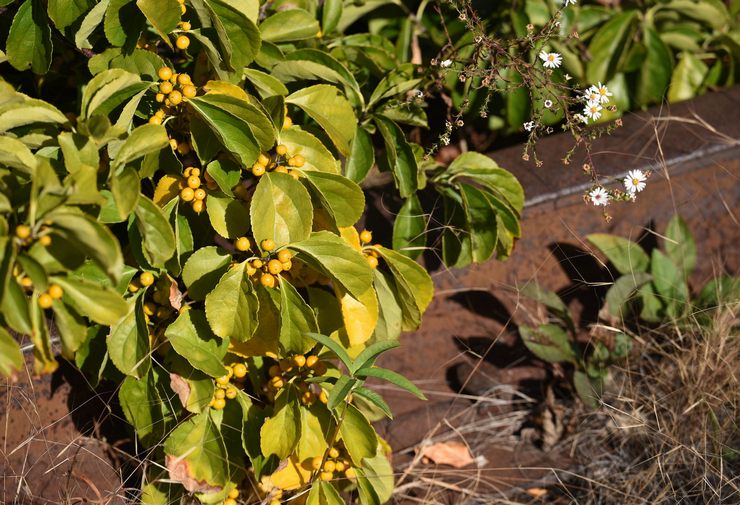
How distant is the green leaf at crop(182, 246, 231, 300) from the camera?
1409mm

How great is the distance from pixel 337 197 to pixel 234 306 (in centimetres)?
27

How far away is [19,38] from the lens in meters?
1.48

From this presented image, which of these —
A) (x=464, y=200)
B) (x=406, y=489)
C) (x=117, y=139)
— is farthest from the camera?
(x=406, y=489)

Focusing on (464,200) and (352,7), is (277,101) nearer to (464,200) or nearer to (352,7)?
(464,200)

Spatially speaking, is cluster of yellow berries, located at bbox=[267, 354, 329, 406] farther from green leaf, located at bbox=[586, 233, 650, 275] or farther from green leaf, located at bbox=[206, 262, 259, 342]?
green leaf, located at bbox=[586, 233, 650, 275]

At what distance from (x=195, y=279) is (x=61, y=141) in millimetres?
342

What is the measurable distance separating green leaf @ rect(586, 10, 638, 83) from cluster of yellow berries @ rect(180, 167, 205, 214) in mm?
1220

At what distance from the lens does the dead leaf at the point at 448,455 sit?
6.23 feet

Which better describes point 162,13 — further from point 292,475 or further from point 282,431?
point 292,475

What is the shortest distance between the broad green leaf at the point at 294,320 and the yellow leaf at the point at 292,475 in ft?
0.87

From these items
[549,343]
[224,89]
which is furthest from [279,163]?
[549,343]

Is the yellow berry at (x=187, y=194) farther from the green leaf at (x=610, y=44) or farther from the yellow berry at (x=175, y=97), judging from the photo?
the green leaf at (x=610, y=44)

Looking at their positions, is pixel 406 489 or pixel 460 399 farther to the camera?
pixel 460 399

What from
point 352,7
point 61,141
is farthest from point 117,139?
point 352,7
